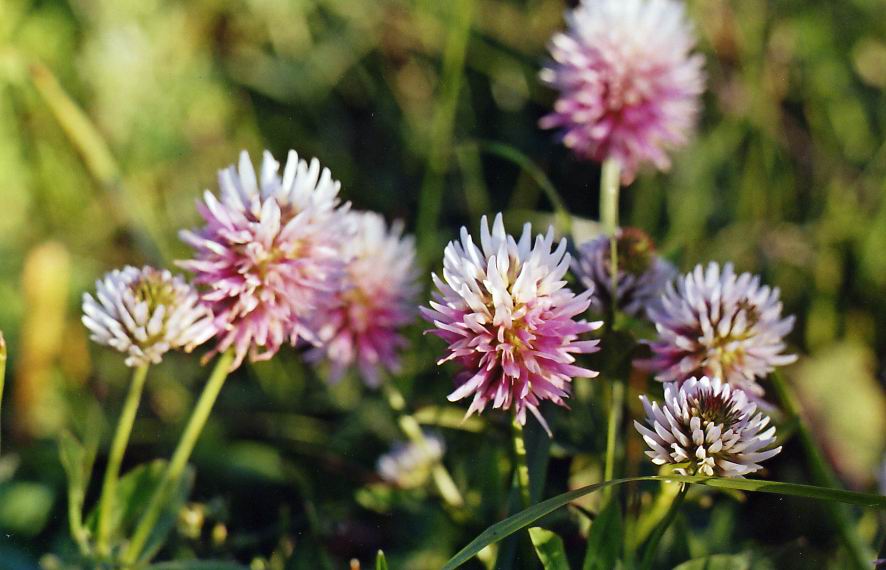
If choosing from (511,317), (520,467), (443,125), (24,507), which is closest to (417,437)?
(520,467)

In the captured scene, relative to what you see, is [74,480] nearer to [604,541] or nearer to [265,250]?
[265,250]

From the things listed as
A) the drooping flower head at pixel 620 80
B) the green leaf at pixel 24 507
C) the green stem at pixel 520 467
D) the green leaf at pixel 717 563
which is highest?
the drooping flower head at pixel 620 80

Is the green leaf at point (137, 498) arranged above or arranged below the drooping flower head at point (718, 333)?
below

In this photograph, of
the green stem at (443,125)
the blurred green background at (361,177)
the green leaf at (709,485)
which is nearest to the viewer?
the green leaf at (709,485)

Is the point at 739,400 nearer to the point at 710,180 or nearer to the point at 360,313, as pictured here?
the point at 360,313

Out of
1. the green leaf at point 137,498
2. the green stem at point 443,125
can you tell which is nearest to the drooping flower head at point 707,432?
the green leaf at point 137,498

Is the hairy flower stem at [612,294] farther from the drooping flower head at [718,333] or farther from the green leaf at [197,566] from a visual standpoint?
the green leaf at [197,566]

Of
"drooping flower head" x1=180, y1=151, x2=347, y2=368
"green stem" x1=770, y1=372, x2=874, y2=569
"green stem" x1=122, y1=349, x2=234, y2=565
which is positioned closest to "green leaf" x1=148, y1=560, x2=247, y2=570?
"green stem" x1=122, y1=349, x2=234, y2=565
